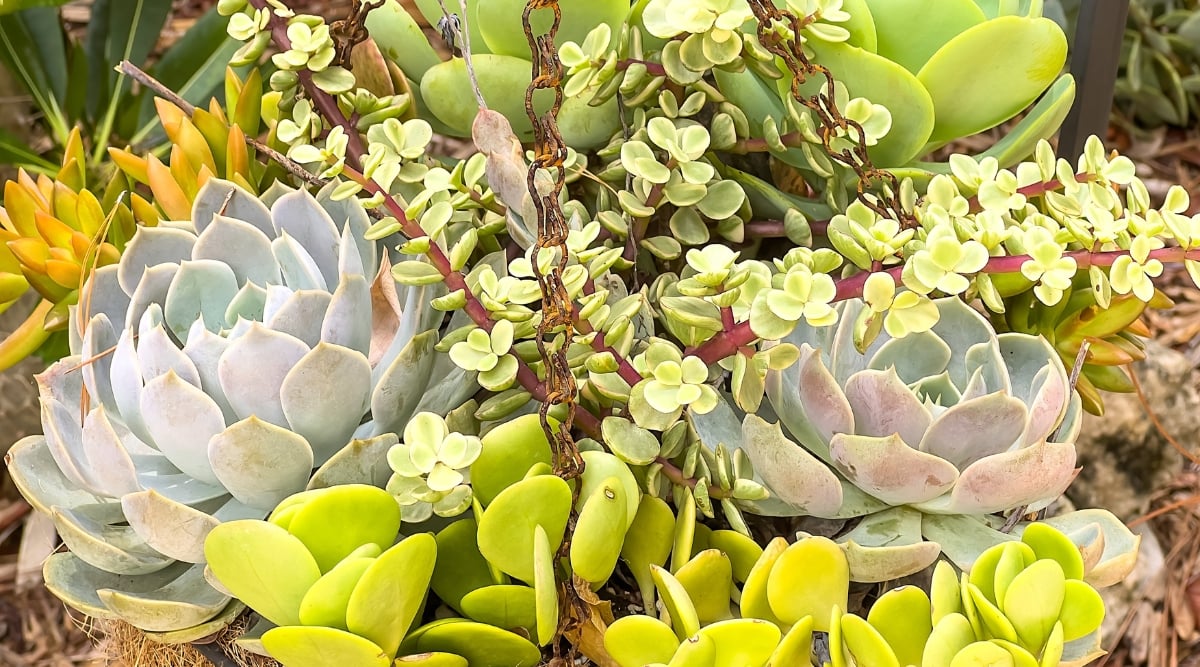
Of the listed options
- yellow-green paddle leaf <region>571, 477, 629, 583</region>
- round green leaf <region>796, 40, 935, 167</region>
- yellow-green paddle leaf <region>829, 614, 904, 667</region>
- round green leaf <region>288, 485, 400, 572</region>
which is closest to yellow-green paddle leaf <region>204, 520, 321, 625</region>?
round green leaf <region>288, 485, 400, 572</region>

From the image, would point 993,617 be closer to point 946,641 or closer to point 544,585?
point 946,641

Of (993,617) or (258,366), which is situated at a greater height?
(258,366)

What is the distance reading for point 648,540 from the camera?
48 cm

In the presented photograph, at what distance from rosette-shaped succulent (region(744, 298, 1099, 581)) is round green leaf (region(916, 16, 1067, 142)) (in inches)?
4.5

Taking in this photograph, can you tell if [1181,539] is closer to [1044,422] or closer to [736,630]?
[1044,422]

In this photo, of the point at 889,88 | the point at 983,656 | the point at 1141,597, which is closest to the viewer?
the point at 983,656

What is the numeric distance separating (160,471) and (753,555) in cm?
31

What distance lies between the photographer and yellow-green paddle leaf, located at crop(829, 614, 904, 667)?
0.40 metres

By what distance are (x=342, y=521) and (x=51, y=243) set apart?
295mm

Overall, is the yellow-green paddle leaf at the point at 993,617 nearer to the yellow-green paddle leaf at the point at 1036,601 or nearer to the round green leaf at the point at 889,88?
the yellow-green paddle leaf at the point at 1036,601

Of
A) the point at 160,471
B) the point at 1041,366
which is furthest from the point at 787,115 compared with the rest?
the point at 160,471

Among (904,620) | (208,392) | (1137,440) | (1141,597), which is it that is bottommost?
(1141,597)

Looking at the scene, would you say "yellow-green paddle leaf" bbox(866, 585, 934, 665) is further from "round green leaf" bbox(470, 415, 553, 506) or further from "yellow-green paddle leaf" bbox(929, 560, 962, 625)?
"round green leaf" bbox(470, 415, 553, 506)

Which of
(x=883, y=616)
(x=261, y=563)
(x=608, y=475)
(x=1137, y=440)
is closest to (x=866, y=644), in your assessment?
(x=883, y=616)
